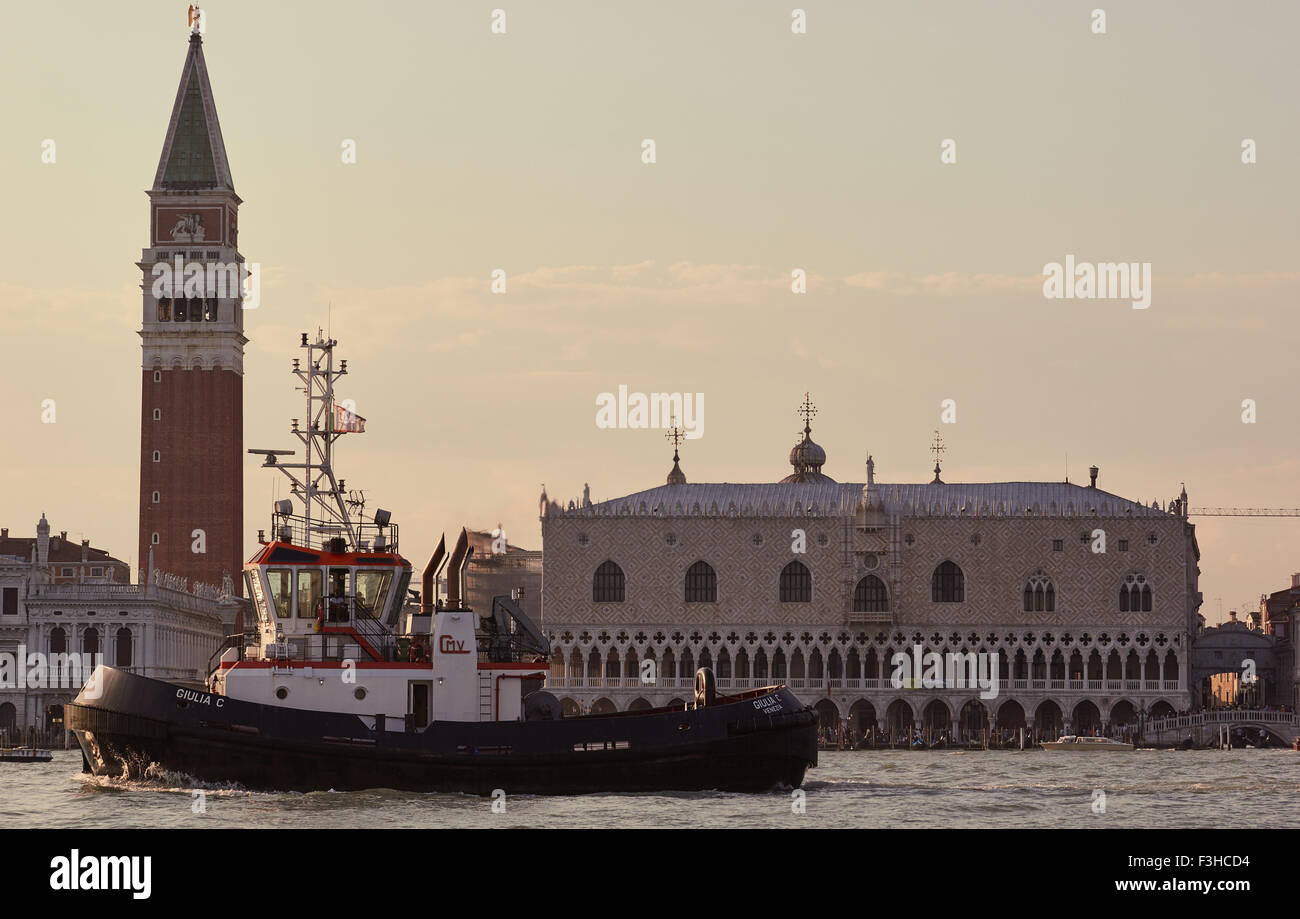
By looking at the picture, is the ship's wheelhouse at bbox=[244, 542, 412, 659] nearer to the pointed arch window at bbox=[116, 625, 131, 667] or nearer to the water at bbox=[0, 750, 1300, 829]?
the water at bbox=[0, 750, 1300, 829]

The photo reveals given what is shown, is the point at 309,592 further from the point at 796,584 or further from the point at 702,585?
the point at 796,584

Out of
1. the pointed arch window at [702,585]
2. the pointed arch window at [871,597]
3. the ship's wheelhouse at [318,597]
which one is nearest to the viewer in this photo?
the ship's wheelhouse at [318,597]

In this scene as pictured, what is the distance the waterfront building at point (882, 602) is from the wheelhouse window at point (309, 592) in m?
64.1

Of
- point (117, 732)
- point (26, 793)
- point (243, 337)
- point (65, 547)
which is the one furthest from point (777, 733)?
point (65, 547)

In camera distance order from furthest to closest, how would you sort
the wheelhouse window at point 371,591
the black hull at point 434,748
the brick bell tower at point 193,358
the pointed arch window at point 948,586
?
the brick bell tower at point 193,358, the pointed arch window at point 948,586, the wheelhouse window at point 371,591, the black hull at point 434,748

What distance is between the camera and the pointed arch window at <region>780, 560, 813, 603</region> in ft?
359

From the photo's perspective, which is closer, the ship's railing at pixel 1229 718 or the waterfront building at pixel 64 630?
the waterfront building at pixel 64 630

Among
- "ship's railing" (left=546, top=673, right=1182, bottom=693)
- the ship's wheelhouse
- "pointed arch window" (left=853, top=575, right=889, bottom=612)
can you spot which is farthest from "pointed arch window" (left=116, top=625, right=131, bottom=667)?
the ship's wheelhouse

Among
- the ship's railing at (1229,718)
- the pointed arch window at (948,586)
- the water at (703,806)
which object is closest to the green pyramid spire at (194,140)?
the pointed arch window at (948,586)

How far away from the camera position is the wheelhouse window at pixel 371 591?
1785 inches

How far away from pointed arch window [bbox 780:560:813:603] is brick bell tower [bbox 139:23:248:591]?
33601 mm

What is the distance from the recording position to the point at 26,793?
4912cm

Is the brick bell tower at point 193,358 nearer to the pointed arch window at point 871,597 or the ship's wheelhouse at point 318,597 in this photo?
the pointed arch window at point 871,597

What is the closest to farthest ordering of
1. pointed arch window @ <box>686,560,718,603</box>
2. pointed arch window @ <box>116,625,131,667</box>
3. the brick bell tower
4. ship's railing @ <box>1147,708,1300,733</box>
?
1. ship's railing @ <box>1147,708,1300,733</box>
2. pointed arch window @ <box>116,625,131,667</box>
3. pointed arch window @ <box>686,560,718,603</box>
4. the brick bell tower
